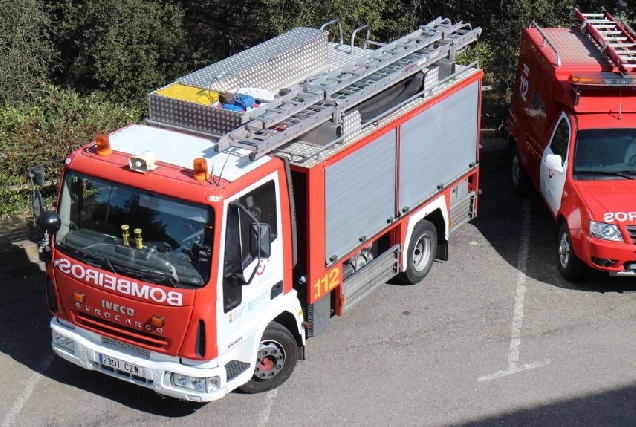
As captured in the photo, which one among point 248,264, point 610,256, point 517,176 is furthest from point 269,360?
point 517,176

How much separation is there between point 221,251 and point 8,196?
5.56 meters

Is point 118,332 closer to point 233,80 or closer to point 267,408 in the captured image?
point 267,408

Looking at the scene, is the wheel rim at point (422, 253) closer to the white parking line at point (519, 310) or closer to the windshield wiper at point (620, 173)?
the white parking line at point (519, 310)

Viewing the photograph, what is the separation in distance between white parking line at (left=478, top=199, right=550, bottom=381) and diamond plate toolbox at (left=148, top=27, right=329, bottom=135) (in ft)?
11.3

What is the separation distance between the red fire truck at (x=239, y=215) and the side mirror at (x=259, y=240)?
12 millimetres

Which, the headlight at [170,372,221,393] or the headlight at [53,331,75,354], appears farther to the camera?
the headlight at [53,331,75,354]

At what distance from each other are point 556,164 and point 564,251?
102cm

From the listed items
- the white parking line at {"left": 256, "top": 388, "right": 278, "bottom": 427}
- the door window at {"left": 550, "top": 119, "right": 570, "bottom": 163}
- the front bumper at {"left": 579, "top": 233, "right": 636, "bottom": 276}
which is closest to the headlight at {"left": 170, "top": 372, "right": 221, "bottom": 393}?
the white parking line at {"left": 256, "top": 388, "right": 278, "bottom": 427}

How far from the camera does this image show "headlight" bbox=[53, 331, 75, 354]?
30.0ft

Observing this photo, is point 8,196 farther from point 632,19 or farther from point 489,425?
point 632,19

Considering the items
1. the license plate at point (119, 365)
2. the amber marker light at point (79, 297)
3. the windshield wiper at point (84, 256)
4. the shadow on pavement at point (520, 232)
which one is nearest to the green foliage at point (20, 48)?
the windshield wiper at point (84, 256)

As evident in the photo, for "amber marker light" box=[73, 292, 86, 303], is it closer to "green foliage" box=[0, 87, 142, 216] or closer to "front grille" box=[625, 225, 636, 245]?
"green foliage" box=[0, 87, 142, 216]

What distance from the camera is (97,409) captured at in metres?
9.34

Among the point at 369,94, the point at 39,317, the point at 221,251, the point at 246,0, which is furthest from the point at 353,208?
the point at 246,0
